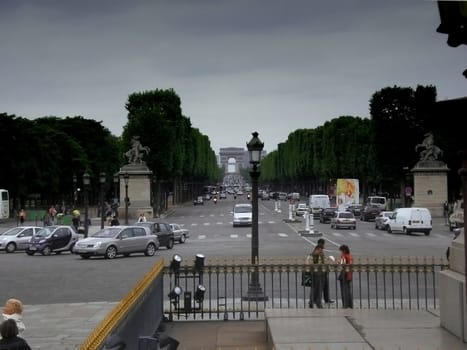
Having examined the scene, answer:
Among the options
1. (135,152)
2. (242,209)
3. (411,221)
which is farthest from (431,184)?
(135,152)

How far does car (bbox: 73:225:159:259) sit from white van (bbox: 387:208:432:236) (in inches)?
860

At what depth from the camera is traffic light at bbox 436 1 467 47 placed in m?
7.67

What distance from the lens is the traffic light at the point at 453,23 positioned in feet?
25.2

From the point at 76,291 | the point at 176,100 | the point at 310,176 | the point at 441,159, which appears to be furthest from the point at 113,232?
the point at 310,176

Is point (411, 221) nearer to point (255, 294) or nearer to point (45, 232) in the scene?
point (45, 232)

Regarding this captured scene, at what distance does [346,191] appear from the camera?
231 feet

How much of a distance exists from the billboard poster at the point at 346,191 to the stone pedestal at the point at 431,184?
6.34 m

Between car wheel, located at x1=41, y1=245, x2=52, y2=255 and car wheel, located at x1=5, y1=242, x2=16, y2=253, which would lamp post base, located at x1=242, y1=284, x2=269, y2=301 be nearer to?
car wheel, located at x1=41, y1=245, x2=52, y2=255

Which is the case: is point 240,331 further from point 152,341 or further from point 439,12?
point 439,12

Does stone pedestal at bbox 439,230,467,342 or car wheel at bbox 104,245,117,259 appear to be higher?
stone pedestal at bbox 439,230,467,342

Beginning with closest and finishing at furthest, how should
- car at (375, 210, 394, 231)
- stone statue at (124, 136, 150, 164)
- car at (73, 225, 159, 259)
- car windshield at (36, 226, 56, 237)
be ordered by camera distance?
car at (73, 225, 159, 259), car windshield at (36, 226, 56, 237), car at (375, 210, 394, 231), stone statue at (124, 136, 150, 164)

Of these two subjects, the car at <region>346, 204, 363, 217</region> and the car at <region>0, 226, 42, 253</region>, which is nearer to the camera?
the car at <region>0, 226, 42, 253</region>

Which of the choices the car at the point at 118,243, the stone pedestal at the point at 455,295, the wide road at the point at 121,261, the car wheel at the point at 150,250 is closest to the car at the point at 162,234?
the wide road at the point at 121,261

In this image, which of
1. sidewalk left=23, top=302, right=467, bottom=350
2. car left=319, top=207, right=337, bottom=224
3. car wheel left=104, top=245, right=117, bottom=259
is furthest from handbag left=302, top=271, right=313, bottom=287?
car left=319, top=207, right=337, bottom=224
